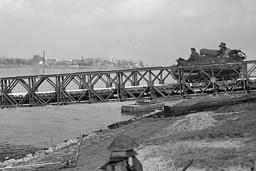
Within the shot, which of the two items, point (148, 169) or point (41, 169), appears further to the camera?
point (41, 169)

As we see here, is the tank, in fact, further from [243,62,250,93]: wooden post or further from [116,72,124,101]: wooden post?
[116,72,124,101]: wooden post

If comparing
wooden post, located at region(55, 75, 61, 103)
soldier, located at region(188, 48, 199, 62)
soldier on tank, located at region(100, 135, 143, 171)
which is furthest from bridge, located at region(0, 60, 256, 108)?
soldier on tank, located at region(100, 135, 143, 171)

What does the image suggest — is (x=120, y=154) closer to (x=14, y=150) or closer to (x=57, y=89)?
(x=14, y=150)

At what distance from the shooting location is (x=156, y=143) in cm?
2261

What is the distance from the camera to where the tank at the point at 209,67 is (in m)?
38.3

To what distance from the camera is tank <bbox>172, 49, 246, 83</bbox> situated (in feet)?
126

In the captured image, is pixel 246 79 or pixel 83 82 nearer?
pixel 83 82

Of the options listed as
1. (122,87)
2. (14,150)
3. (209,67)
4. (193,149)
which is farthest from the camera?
(209,67)

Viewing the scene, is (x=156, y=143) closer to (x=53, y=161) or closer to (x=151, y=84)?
(x=53, y=161)

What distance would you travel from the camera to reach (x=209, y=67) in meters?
41.0

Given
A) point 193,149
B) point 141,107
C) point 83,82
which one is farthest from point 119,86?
point 141,107

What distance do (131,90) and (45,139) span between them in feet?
36.6

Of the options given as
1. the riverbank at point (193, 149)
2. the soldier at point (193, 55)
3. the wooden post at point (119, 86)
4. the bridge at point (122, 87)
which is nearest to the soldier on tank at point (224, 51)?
the soldier at point (193, 55)

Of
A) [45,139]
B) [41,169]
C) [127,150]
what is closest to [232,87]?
[45,139]
